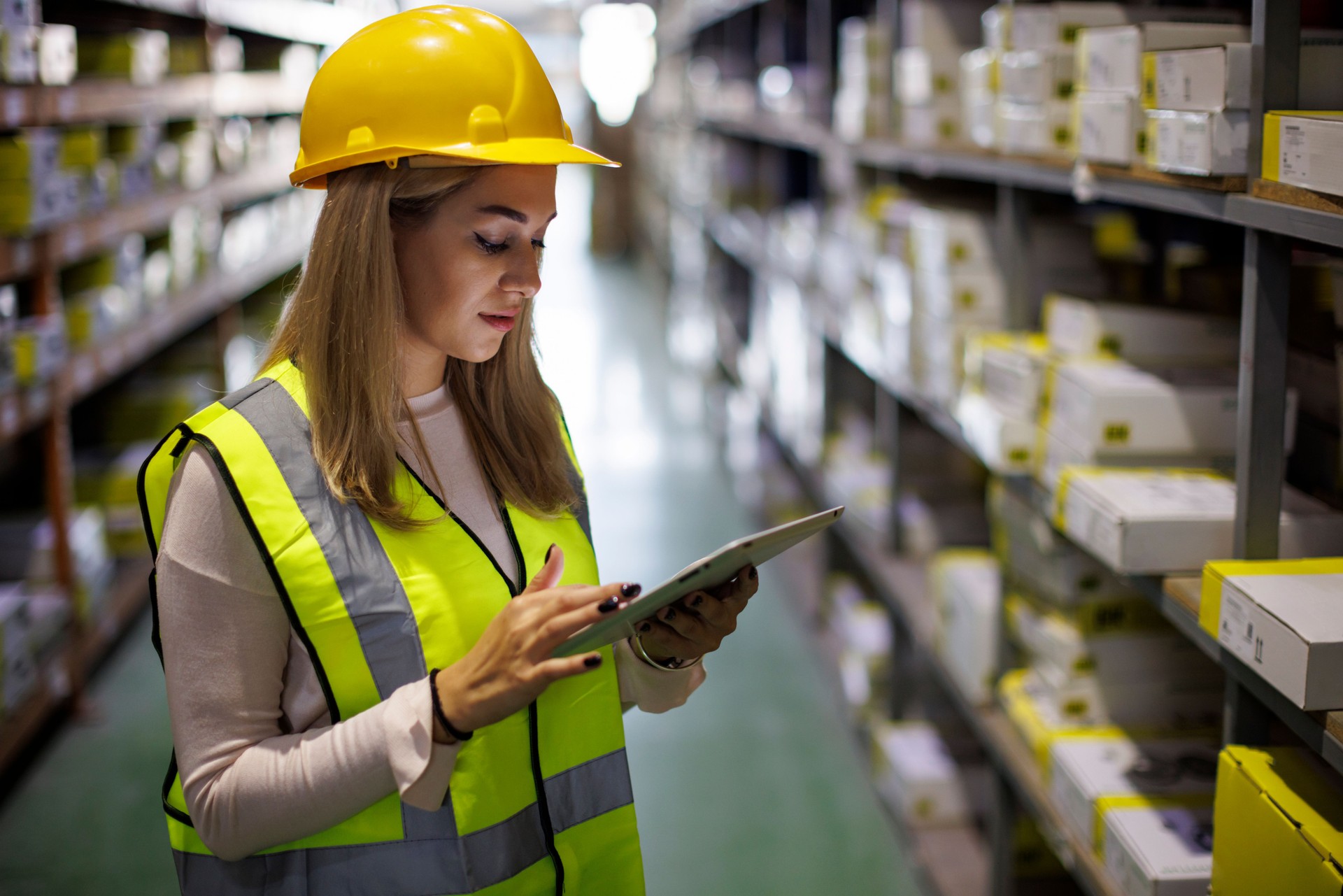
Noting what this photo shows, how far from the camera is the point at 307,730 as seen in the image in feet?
4.17

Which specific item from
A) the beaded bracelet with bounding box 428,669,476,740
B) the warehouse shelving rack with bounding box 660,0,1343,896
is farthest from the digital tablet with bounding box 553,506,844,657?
the warehouse shelving rack with bounding box 660,0,1343,896

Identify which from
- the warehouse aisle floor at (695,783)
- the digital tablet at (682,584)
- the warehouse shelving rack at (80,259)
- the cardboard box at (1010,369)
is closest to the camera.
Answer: the digital tablet at (682,584)

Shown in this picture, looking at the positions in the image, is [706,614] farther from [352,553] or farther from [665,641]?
[352,553]

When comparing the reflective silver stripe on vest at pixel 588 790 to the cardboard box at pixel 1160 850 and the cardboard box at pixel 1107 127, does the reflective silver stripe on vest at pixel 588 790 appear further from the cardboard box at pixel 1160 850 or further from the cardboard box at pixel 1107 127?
the cardboard box at pixel 1107 127

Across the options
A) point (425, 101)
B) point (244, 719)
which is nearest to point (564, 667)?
point (244, 719)

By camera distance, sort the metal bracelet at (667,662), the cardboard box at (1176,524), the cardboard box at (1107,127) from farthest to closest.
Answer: the cardboard box at (1107,127)
the cardboard box at (1176,524)
the metal bracelet at (667,662)

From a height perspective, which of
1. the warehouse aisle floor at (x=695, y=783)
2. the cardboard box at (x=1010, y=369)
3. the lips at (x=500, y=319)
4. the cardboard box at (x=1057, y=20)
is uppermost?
the cardboard box at (x=1057, y=20)

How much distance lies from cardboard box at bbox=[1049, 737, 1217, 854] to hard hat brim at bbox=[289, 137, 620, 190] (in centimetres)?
130

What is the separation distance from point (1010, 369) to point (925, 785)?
1196mm

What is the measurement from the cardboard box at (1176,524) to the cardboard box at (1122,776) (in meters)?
0.40

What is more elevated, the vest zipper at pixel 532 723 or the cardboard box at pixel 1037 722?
the vest zipper at pixel 532 723

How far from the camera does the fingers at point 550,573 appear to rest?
4.07ft

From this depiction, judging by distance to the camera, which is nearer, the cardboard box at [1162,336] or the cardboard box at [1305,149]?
the cardboard box at [1305,149]

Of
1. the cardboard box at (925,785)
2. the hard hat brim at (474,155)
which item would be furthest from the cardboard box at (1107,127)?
the cardboard box at (925,785)
